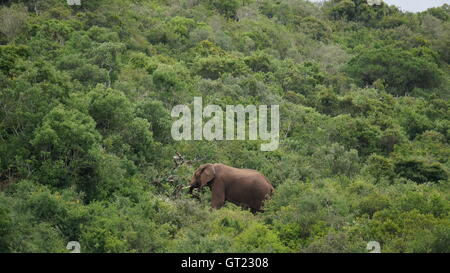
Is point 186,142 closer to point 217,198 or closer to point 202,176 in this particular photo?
point 202,176

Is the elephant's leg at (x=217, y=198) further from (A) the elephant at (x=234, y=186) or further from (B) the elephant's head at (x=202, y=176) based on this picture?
(B) the elephant's head at (x=202, y=176)

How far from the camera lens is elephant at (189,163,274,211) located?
18.9 metres

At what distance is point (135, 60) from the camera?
106 feet

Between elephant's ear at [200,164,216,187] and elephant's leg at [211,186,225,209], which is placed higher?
elephant's ear at [200,164,216,187]

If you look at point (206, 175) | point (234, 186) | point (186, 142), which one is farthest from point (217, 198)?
point (186, 142)

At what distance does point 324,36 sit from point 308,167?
119 feet

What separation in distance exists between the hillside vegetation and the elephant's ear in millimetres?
793

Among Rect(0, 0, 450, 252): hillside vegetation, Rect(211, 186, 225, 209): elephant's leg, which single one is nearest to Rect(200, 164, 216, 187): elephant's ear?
Rect(211, 186, 225, 209): elephant's leg

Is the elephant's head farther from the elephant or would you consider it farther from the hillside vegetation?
the hillside vegetation

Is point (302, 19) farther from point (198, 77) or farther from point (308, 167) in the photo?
point (308, 167)

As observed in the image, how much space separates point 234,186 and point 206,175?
90cm

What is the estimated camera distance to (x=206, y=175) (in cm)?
1906
